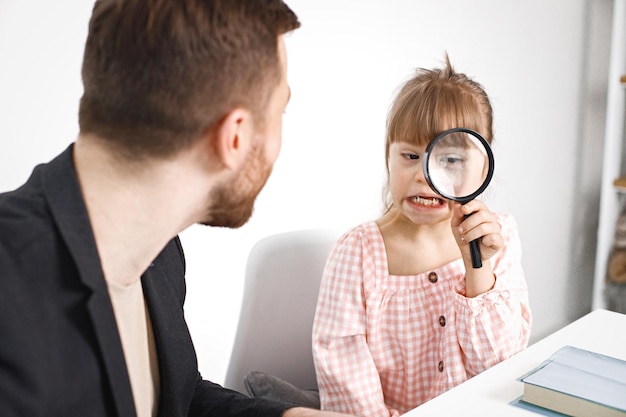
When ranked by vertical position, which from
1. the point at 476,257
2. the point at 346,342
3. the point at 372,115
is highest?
the point at 372,115

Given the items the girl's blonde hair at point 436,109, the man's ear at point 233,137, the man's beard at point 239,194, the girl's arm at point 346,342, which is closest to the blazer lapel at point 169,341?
the man's beard at point 239,194

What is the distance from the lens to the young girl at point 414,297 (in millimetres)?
1574

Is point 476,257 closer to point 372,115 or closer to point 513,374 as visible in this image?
point 513,374

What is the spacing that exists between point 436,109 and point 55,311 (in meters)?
1.00

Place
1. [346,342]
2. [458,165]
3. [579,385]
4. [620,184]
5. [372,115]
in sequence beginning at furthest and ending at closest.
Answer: [620,184]
[372,115]
[346,342]
[458,165]
[579,385]

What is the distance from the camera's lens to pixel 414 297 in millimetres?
1661

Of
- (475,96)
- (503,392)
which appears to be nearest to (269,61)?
(503,392)

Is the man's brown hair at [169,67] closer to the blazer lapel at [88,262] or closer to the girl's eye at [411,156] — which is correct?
the blazer lapel at [88,262]

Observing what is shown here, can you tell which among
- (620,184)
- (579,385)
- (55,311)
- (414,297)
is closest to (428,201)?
(414,297)

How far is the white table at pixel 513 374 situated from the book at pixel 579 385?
0.13 ft

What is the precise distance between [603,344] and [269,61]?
853 mm

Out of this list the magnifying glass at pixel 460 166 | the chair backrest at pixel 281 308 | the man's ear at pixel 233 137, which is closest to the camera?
the man's ear at pixel 233 137

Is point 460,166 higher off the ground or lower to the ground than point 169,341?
higher

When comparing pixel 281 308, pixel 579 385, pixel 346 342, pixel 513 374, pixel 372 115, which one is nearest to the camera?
pixel 579 385
